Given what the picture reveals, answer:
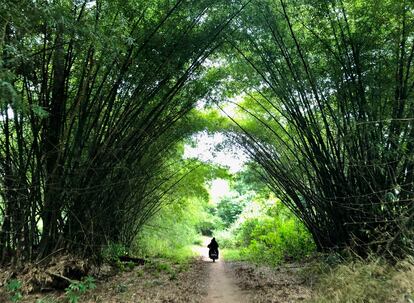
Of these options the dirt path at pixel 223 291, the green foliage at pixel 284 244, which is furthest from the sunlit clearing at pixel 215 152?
the dirt path at pixel 223 291

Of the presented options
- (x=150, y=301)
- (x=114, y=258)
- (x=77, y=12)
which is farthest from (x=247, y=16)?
(x=114, y=258)

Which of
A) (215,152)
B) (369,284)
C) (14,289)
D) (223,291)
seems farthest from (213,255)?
(369,284)

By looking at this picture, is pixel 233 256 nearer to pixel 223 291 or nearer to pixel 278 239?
pixel 278 239

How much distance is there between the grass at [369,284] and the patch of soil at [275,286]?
0.32 m

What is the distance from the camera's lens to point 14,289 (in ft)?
11.8

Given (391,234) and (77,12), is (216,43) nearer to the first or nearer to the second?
(77,12)

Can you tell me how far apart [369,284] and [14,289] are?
327 cm

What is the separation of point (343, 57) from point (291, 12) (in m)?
0.81

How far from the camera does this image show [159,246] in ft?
35.8

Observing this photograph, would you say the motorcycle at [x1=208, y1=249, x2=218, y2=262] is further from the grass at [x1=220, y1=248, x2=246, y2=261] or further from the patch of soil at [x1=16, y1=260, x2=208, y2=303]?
the patch of soil at [x1=16, y1=260, x2=208, y2=303]

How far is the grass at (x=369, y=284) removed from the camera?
2686 mm

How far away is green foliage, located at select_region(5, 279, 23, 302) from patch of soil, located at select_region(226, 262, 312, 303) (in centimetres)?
231

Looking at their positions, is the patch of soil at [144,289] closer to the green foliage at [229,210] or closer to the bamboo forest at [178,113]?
the bamboo forest at [178,113]

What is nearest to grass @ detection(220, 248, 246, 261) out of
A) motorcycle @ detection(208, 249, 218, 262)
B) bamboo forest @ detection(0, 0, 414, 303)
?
motorcycle @ detection(208, 249, 218, 262)
